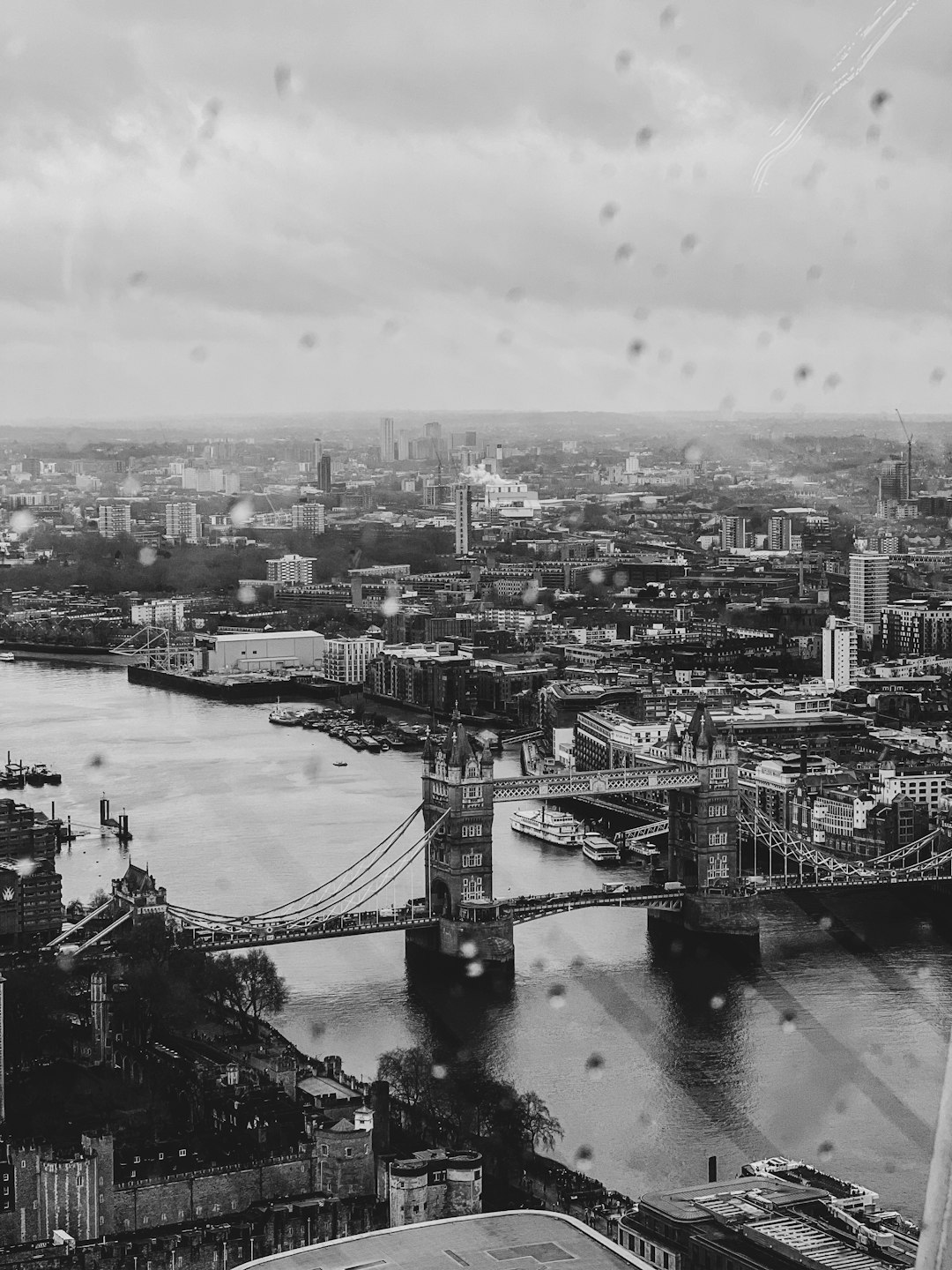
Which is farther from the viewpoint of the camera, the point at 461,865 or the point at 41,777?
the point at 41,777

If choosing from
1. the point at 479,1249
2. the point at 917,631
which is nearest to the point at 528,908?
the point at 479,1249

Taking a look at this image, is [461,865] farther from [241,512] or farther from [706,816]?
[241,512]

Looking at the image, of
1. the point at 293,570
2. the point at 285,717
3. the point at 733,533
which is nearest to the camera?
the point at 285,717

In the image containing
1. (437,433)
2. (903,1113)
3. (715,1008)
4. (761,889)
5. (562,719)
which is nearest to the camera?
(903,1113)

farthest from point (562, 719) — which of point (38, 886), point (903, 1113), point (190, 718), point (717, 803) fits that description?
point (903, 1113)

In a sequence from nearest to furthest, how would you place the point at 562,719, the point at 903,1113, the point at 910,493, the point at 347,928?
the point at 903,1113 < the point at 347,928 < the point at 562,719 < the point at 910,493

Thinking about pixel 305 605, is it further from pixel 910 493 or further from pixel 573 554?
pixel 910 493

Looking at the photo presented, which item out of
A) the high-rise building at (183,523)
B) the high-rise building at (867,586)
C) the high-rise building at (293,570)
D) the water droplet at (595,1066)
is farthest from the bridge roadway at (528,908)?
the high-rise building at (183,523)
